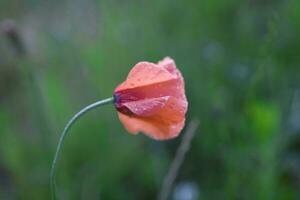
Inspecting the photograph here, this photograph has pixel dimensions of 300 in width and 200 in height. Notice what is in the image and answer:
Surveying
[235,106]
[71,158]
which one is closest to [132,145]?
[71,158]

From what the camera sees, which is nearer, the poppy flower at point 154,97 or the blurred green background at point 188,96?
the poppy flower at point 154,97

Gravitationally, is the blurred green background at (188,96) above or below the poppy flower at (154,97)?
below

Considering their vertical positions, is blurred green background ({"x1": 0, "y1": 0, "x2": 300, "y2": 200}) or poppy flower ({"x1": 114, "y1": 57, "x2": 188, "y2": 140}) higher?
poppy flower ({"x1": 114, "y1": 57, "x2": 188, "y2": 140})

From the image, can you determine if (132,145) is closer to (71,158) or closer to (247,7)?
(71,158)

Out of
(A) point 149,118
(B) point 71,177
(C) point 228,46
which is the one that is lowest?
(B) point 71,177
